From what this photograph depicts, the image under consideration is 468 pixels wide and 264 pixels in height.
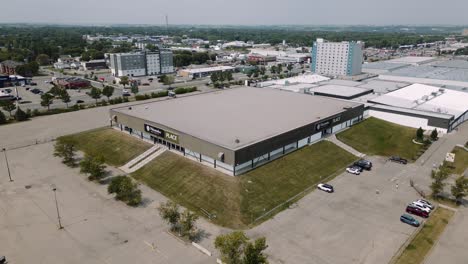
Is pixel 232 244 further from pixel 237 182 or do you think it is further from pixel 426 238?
pixel 426 238

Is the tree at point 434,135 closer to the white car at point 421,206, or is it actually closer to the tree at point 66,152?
the white car at point 421,206

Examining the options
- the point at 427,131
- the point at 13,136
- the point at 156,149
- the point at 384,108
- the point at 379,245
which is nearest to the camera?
the point at 379,245

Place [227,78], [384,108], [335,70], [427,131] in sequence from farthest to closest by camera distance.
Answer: [335,70], [227,78], [384,108], [427,131]

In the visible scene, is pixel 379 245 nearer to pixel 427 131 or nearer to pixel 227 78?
pixel 427 131

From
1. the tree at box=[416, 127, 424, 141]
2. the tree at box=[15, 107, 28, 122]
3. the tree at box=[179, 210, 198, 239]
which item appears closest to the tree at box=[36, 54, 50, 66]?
the tree at box=[15, 107, 28, 122]

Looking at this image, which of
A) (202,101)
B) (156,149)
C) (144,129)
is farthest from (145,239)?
(202,101)

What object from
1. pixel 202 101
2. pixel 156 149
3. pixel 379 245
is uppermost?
pixel 202 101

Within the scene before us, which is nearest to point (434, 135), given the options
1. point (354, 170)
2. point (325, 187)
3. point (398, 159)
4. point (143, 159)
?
point (398, 159)
